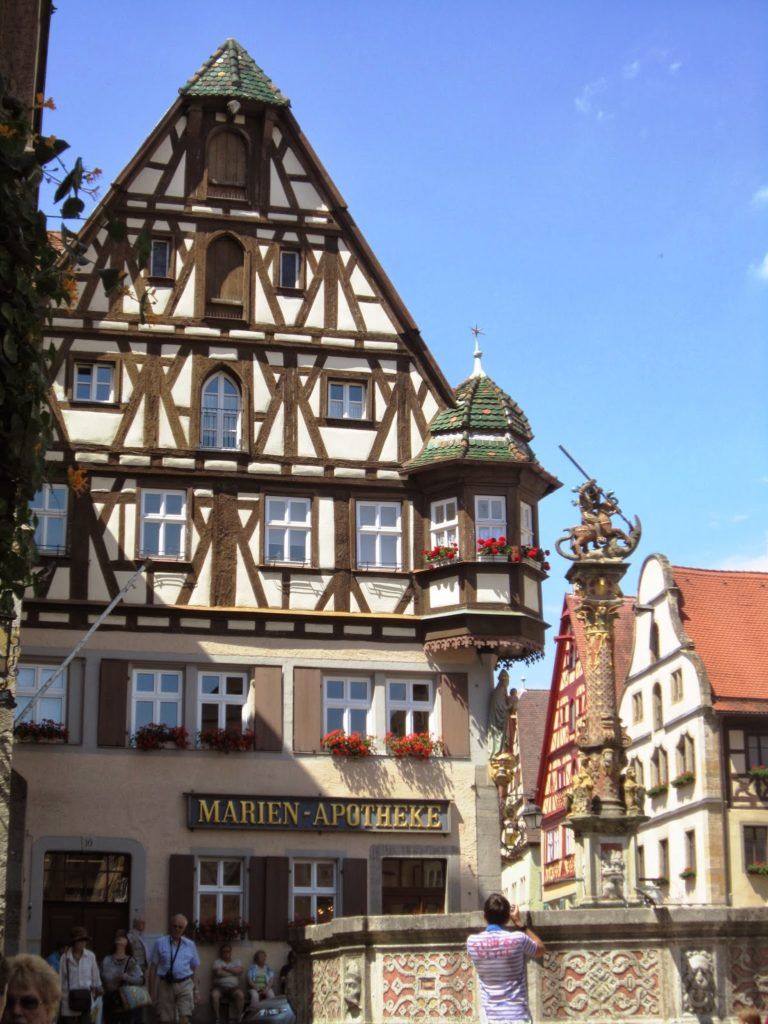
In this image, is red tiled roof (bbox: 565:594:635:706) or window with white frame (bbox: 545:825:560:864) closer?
red tiled roof (bbox: 565:594:635:706)

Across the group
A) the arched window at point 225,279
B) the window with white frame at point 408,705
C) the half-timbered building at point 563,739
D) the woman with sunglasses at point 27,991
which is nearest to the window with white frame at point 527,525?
the window with white frame at point 408,705

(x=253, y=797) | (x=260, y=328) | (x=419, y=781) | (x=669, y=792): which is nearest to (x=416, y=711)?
(x=419, y=781)

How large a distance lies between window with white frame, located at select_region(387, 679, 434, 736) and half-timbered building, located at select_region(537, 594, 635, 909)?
23222 millimetres

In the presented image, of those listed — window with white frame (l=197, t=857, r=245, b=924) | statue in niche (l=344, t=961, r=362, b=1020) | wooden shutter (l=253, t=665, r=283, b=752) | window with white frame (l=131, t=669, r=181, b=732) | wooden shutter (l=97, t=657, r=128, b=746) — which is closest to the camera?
statue in niche (l=344, t=961, r=362, b=1020)

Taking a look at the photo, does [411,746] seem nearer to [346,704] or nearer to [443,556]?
[346,704]

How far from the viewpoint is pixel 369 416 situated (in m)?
29.1

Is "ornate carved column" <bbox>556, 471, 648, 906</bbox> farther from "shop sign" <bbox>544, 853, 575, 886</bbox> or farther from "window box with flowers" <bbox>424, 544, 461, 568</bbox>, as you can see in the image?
"shop sign" <bbox>544, 853, 575, 886</bbox>

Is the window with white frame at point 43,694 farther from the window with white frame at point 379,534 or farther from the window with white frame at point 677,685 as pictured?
the window with white frame at point 677,685

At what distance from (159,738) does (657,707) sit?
23012 millimetres

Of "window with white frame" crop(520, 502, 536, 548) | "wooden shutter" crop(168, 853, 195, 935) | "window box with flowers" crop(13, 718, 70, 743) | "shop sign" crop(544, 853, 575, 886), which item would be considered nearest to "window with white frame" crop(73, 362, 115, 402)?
"window box with flowers" crop(13, 718, 70, 743)

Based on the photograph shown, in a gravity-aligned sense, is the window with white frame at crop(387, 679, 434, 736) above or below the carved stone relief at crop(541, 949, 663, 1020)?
above

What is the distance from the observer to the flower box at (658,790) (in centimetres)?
4481

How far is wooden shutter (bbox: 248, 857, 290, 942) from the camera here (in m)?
26.3

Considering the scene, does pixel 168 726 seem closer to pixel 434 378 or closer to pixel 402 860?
pixel 402 860
